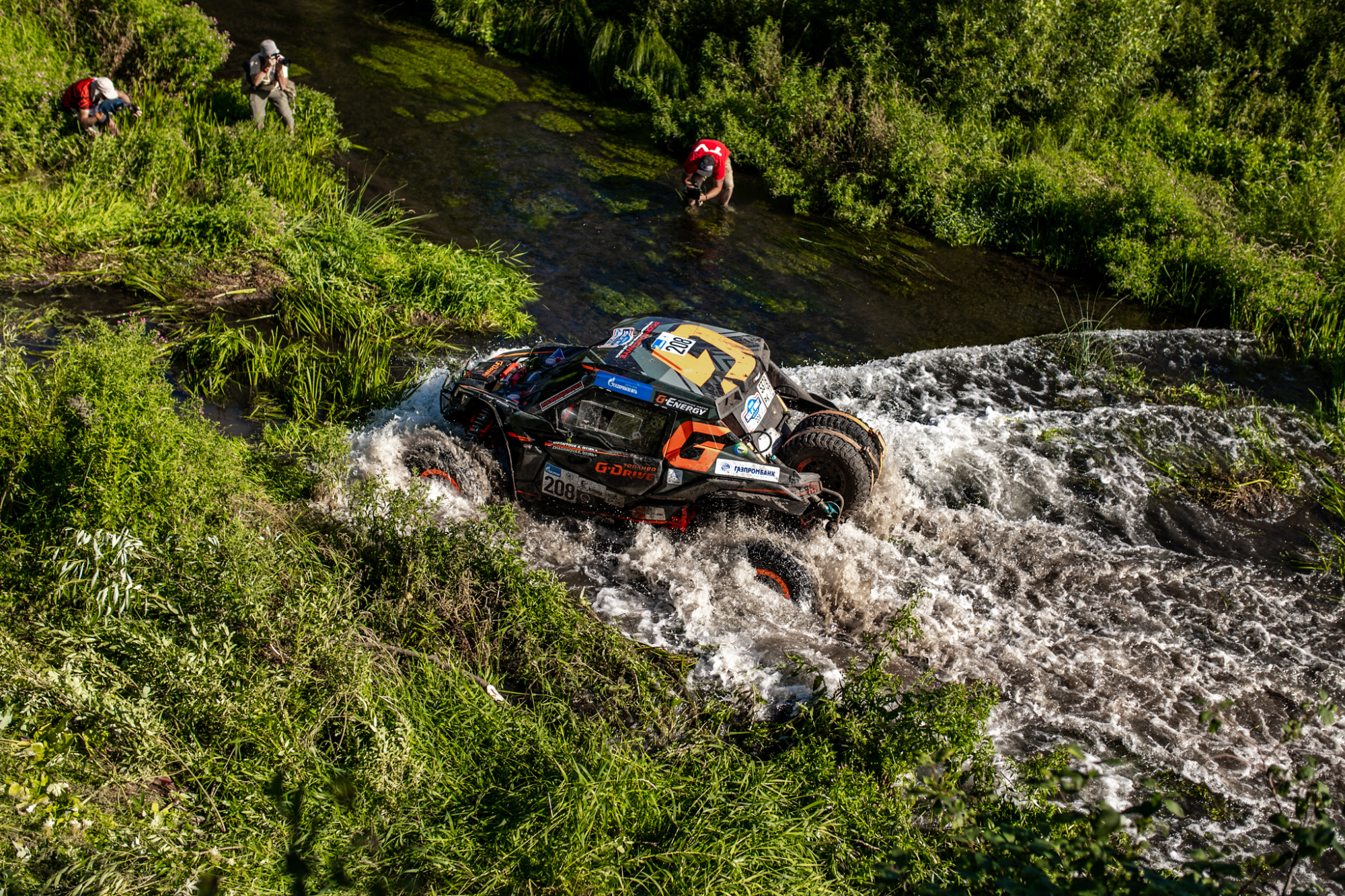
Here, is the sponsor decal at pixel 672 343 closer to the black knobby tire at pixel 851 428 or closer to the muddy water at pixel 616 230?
the black knobby tire at pixel 851 428

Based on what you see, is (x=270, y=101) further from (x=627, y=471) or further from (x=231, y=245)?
(x=627, y=471)

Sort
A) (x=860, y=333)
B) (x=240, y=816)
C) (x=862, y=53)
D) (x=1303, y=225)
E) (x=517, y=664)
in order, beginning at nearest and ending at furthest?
(x=240, y=816) → (x=517, y=664) → (x=860, y=333) → (x=1303, y=225) → (x=862, y=53)

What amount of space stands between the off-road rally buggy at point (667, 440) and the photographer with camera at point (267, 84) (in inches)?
285

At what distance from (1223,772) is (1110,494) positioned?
3.50 m

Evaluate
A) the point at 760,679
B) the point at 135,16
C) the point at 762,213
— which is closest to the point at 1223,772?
the point at 760,679

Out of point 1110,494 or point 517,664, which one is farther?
point 1110,494

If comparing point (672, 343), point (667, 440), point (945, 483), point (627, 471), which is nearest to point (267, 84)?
point (672, 343)

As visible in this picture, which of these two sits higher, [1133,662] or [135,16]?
[135,16]

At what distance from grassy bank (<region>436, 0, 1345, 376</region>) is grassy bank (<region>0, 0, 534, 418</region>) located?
22.6 ft

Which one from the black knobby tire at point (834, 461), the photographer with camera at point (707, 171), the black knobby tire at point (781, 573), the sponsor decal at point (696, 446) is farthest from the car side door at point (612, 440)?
the photographer with camera at point (707, 171)

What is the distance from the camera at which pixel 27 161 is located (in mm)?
10344

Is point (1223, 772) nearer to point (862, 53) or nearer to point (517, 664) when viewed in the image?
point (517, 664)

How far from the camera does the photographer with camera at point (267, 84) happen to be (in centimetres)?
1177

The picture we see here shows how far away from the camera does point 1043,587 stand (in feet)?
24.9
